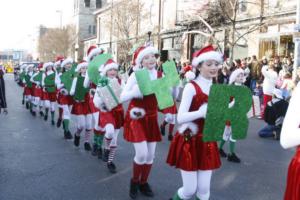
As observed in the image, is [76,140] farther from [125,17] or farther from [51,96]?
[125,17]

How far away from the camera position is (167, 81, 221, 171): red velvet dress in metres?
4.03

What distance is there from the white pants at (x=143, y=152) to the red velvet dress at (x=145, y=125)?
0.20 ft

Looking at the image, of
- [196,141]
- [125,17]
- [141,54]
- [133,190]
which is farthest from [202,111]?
[125,17]

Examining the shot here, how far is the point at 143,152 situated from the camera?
5066mm

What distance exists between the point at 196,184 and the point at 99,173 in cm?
277

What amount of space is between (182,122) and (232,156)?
3.83m

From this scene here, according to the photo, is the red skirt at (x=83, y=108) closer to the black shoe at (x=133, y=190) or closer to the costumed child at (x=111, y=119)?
the costumed child at (x=111, y=119)

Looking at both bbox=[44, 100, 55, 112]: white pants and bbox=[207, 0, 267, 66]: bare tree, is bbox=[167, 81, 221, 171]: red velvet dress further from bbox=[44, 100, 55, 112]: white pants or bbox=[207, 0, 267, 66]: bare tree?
bbox=[207, 0, 267, 66]: bare tree

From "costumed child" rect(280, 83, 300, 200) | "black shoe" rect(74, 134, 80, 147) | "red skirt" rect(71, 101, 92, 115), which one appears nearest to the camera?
"costumed child" rect(280, 83, 300, 200)

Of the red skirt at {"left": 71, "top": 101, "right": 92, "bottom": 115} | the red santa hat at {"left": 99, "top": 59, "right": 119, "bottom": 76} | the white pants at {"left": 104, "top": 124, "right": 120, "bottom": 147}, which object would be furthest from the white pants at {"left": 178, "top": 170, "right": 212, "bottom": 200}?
the red skirt at {"left": 71, "top": 101, "right": 92, "bottom": 115}

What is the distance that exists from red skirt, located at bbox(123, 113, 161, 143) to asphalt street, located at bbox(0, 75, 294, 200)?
31.6 inches

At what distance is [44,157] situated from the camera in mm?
7621

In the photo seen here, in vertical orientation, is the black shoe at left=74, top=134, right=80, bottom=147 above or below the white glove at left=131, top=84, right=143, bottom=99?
below

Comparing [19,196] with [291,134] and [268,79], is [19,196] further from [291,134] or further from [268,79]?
[268,79]
